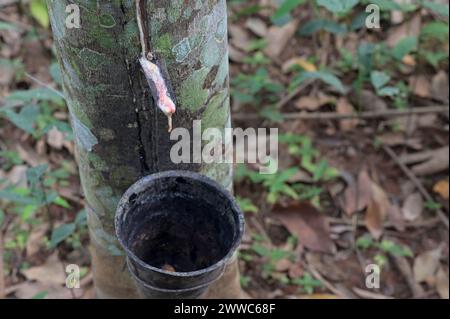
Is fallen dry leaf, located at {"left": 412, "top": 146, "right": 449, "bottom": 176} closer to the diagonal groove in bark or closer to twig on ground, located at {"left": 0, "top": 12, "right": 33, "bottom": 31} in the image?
the diagonal groove in bark

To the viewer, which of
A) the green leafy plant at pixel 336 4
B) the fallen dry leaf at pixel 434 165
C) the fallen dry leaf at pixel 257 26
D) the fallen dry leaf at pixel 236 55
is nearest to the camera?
the green leafy plant at pixel 336 4

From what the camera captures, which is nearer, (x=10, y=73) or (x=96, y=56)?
(x=96, y=56)

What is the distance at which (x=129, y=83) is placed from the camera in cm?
147

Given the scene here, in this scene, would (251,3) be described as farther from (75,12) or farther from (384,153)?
(75,12)

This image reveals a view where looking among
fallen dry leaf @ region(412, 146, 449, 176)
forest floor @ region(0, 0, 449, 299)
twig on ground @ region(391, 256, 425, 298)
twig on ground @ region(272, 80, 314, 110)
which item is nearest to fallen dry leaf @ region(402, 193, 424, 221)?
forest floor @ region(0, 0, 449, 299)

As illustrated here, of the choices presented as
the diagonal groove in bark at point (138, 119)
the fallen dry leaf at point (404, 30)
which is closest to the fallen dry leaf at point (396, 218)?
the fallen dry leaf at point (404, 30)

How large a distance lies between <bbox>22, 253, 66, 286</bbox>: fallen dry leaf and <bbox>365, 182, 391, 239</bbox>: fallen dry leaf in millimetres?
1280

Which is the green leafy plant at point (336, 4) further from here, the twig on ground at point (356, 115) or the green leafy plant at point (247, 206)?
the twig on ground at point (356, 115)

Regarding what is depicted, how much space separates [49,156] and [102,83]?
4.55 feet

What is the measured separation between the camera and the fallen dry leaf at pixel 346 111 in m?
2.91

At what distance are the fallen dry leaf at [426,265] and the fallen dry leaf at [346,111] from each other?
0.73 metres

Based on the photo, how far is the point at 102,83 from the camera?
1487 mm
